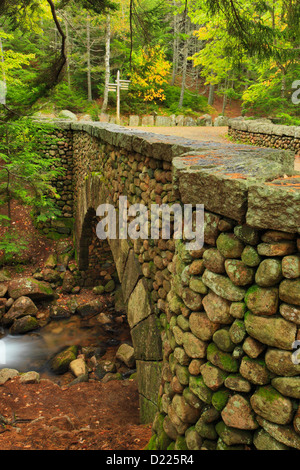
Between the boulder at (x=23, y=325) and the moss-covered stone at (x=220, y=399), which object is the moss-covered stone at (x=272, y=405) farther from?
the boulder at (x=23, y=325)

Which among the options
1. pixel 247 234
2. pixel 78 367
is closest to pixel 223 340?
pixel 247 234

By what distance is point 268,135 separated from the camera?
865 cm

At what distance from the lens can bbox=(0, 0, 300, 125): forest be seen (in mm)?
4109

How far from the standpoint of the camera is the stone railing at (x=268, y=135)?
7902 mm

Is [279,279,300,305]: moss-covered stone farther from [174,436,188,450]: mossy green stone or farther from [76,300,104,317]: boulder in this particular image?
[76,300,104,317]: boulder

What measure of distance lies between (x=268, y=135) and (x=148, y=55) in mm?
4873

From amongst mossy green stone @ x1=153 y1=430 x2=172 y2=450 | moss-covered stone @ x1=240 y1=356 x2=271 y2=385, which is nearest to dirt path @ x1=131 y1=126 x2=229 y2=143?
mossy green stone @ x1=153 y1=430 x2=172 y2=450

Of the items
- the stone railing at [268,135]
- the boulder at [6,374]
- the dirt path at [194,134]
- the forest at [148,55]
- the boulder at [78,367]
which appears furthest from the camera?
the dirt path at [194,134]

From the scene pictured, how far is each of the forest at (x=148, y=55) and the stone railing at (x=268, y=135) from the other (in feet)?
5.29

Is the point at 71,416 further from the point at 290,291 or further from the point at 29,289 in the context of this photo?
the point at 29,289

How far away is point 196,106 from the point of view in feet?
70.7

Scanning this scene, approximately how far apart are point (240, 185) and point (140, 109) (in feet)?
62.4

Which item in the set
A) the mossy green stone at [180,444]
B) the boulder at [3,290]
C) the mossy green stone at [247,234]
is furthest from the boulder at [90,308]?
the mossy green stone at [247,234]

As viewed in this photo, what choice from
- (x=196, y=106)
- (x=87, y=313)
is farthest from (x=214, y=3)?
(x=196, y=106)
